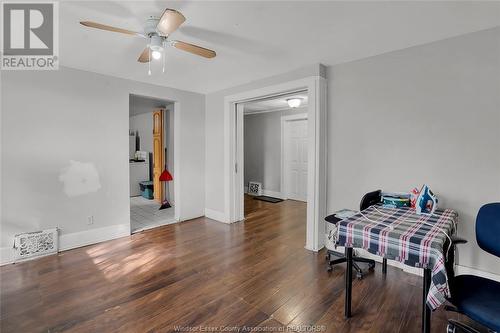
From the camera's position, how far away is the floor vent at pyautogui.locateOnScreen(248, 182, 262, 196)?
6925 mm

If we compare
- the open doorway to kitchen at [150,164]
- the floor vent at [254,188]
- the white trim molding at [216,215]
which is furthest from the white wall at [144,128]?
the white trim molding at [216,215]

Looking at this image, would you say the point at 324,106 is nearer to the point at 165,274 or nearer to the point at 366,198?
the point at 366,198

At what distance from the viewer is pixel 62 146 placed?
3135 mm

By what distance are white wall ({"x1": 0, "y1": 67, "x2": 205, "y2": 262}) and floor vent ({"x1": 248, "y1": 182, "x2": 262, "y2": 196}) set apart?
373 centimetres

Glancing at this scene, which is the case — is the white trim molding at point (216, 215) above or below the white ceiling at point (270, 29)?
below

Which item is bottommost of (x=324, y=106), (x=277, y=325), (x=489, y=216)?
(x=277, y=325)

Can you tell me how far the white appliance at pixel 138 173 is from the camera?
6753mm

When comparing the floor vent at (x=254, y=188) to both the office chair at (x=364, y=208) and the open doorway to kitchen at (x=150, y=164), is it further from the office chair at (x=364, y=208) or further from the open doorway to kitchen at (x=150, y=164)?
the office chair at (x=364, y=208)

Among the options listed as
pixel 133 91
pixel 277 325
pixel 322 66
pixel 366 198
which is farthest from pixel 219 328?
pixel 133 91

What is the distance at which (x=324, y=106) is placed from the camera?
123 inches

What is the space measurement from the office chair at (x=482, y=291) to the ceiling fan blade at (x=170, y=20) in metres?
2.46

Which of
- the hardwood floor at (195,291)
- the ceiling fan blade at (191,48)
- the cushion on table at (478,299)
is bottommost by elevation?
the hardwood floor at (195,291)

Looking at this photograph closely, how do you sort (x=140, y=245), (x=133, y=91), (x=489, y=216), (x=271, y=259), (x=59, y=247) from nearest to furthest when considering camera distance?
(x=489, y=216) < (x=271, y=259) < (x=59, y=247) < (x=140, y=245) < (x=133, y=91)

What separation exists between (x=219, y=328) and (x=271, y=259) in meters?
1.24
